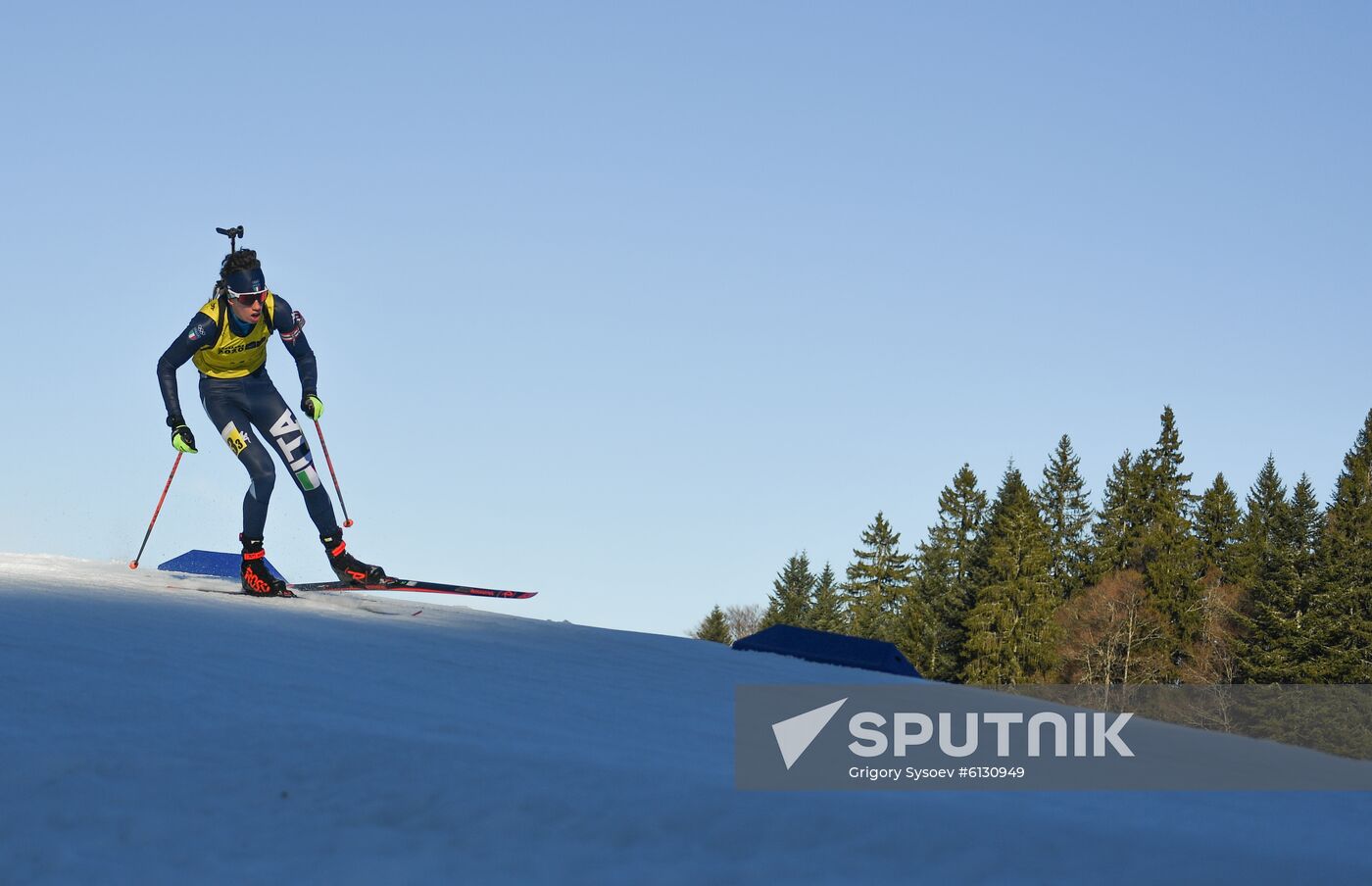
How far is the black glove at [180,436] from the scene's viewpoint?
11125mm

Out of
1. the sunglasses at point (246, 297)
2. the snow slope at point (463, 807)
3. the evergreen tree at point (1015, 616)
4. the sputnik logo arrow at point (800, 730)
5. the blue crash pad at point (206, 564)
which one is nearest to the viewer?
the snow slope at point (463, 807)

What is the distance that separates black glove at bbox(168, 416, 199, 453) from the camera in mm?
11125

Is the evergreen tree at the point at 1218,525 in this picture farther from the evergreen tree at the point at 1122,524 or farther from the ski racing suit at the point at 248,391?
the ski racing suit at the point at 248,391

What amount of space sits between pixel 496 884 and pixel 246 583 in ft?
26.1

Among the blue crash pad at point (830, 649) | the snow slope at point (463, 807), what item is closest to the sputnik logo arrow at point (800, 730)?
the snow slope at point (463, 807)

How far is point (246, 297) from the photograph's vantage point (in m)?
11.3

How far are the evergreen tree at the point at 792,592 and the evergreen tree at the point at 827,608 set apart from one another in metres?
0.59

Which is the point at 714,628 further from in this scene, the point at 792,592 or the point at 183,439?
the point at 183,439

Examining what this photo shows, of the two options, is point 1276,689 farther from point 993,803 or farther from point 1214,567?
point 993,803

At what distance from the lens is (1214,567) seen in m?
56.8

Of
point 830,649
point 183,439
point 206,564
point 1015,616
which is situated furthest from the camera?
point 1015,616

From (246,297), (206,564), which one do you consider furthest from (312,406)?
(206,564)

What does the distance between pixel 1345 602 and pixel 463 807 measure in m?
45.9

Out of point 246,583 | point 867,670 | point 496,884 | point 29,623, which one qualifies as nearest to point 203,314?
point 246,583
